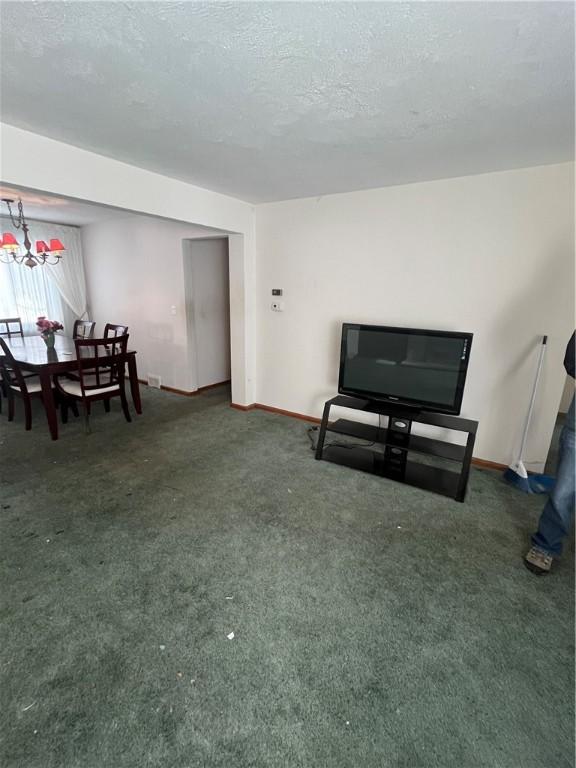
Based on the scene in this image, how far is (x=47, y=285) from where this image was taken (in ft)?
18.8

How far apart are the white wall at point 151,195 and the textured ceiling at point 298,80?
0.13m

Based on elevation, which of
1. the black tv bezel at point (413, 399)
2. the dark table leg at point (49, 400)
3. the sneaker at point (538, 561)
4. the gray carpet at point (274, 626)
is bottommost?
the gray carpet at point (274, 626)

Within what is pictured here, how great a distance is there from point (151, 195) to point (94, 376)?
81.3 inches

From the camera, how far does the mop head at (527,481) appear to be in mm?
2752

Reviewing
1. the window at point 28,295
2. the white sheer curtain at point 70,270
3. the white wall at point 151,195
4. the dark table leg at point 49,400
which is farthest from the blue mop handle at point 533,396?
the window at point 28,295

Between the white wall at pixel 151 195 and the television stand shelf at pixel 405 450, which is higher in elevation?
the white wall at pixel 151 195

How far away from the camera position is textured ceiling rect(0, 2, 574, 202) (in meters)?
1.22

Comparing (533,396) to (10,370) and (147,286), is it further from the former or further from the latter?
(10,370)

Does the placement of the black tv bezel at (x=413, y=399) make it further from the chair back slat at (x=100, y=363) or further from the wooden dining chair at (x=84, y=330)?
the wooden dining chair at (x=84, y=330)

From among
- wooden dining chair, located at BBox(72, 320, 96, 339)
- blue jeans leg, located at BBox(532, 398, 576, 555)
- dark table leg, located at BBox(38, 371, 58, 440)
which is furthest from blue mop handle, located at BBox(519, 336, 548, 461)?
wooden dining chair, located at BBox(72, 320, 96, 339)

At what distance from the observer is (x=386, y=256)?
3.25 m

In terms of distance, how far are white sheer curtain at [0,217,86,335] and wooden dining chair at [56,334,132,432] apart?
2535 millimetres

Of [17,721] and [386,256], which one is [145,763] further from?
[386,256]

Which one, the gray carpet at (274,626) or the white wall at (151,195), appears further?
the white wall at (151,195)
